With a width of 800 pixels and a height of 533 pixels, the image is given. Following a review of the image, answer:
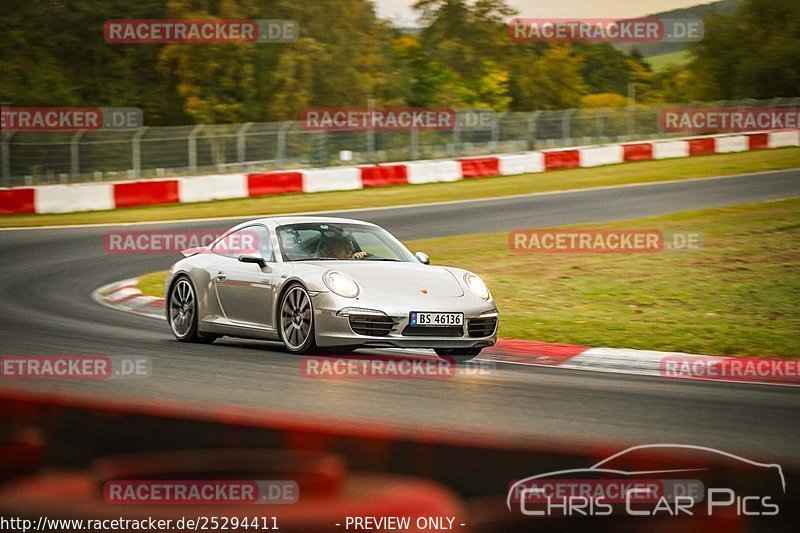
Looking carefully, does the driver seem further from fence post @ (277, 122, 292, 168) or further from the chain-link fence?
fence post @ (277, 122, 292, 168)

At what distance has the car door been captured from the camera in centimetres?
1055

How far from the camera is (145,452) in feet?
18.1

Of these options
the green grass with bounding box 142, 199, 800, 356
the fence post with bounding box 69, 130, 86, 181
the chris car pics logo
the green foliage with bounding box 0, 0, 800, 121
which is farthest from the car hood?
the green foliage with bounding box 0, 0, 800, 121

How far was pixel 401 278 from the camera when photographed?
400 inches

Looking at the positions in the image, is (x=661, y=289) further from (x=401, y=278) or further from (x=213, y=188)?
(x=213, y=188)

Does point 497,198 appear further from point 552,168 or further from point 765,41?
point 765,41

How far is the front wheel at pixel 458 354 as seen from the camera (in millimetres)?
10250

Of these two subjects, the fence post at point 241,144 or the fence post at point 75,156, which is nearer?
the fence post at point 75,156

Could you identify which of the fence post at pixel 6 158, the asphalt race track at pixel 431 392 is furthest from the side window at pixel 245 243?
the fence post at pixel 6 158

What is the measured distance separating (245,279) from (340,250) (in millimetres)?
868

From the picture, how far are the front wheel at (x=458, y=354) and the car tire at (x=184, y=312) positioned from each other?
2.25 metres

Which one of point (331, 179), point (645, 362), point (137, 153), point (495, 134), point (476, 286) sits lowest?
point (645, 362)

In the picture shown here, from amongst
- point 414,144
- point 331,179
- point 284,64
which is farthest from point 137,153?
point 284,64

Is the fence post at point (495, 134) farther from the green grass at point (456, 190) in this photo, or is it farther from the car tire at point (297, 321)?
the car tire at point (297, 321)
